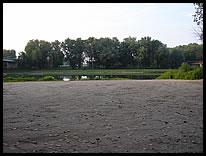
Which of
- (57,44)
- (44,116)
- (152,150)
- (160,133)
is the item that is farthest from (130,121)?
(57,44)

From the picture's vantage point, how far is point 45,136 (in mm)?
3742

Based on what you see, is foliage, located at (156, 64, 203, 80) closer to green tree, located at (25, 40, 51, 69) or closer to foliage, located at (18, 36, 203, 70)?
foliage, located at (18, 36, 203, 70)

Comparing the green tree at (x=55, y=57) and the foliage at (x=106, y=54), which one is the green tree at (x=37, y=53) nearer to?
the foliage at (x=106, y=54)

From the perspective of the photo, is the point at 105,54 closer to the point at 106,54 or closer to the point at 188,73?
the point at 106,54

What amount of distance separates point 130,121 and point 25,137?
2204 mm

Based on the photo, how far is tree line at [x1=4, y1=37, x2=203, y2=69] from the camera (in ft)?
190

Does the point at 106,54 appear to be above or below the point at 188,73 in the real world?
above

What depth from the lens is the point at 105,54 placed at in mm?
60156

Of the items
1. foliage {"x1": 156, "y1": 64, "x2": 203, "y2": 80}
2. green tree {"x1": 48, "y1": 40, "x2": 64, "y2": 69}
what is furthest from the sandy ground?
green tree {"x1": 48, "y1": 40, "x2": 64, "y2": 69}

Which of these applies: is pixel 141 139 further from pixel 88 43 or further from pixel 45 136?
pixel 88 43

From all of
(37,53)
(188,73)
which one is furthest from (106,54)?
(188,73)

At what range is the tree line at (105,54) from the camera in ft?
190

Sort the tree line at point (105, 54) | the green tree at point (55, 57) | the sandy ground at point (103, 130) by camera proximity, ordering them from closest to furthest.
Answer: the sandy ground at point (103, 130) → the tree line at point (105, 54) → the green tree at point (55, 57)

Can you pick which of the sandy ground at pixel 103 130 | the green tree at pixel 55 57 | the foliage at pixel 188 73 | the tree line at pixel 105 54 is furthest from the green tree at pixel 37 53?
the sandy ground at pixel 103 130
